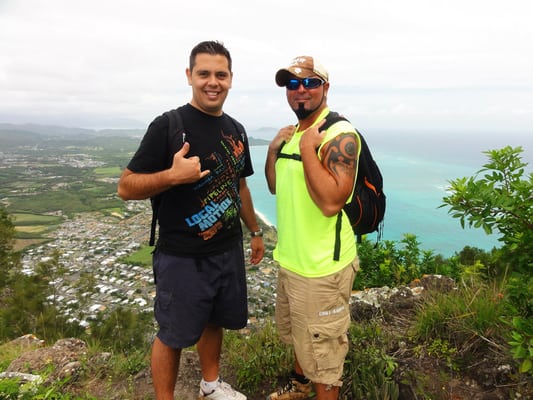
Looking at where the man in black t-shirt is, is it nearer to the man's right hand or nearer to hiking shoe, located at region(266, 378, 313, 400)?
the man's right hand

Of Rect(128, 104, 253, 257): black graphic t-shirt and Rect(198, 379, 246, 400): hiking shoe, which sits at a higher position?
Rect(128, 104, 253, 257): black graphic t-shirt

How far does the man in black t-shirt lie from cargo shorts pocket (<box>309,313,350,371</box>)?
67 cm

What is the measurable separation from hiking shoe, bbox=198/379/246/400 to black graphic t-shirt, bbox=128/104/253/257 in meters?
1.15

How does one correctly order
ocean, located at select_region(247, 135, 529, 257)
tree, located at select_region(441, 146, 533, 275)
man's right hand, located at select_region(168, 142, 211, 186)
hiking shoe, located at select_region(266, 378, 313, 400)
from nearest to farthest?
tree, located at select_region(441, 146, 533, 275), man's right hand, located at select_region(168, 142, 211, 186), hiking shoe, located at select_region(266, 378, 313, 400), ocean, located at select_region(247, 135, 529, 257)

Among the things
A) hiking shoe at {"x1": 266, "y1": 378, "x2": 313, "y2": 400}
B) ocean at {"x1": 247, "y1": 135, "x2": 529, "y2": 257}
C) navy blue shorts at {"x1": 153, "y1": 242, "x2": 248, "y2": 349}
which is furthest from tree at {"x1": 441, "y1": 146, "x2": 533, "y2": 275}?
ocean at {"x1": 247, "y1": 135, "x2": 529, "y2": 257}

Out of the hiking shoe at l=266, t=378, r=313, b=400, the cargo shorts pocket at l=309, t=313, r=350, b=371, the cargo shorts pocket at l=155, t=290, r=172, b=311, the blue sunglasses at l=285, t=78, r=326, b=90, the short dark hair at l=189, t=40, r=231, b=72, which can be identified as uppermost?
the short dark hair at l=189, t=40, r=231, b=72

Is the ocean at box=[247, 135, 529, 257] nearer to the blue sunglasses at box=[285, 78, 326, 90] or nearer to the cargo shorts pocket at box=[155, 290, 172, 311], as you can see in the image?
the blue sunglasses at box=[285, 78, 326, 90]

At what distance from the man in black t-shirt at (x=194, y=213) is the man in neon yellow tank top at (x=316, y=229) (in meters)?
0.39

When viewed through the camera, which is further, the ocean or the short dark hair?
the ocean

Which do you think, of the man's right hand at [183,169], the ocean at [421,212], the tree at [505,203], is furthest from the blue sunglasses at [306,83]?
the ocean at [421,212]

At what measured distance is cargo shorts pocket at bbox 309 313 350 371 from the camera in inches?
74.9

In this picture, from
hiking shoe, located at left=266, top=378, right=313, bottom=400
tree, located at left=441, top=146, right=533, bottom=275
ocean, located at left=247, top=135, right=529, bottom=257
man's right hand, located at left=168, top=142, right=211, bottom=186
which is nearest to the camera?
tree, located at left=441, top=146, right=533, bottom=275

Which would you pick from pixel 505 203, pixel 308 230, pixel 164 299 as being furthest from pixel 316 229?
pixel 164 299

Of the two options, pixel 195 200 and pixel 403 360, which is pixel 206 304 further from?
pixel 403 360
